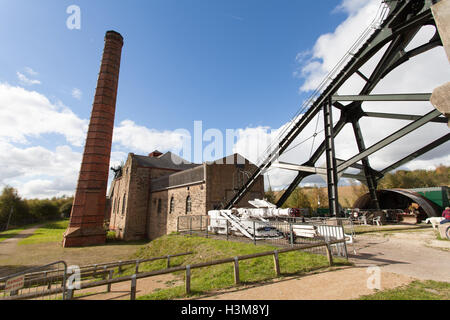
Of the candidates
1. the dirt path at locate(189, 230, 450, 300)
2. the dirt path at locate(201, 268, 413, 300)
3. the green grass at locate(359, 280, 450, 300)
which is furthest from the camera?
the dirt path at locate(189, 230, 450, 300)

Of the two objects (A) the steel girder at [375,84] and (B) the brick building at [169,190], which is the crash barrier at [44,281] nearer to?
(B) the brick building at [169,190]

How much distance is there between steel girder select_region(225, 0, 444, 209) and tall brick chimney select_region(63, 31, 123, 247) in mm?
17509

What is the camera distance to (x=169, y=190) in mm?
24703

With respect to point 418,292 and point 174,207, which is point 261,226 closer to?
point 418,292

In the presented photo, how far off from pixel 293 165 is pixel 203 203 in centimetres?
844

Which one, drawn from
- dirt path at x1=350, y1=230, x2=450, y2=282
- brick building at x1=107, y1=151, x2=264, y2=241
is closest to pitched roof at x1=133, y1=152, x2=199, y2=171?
brick building at x1=107, y1=151, x2=264, y2=241

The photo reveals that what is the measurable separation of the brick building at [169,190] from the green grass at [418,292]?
14068 millimetres

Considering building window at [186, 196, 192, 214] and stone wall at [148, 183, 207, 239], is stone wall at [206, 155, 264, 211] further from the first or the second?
building window at [186, 196, 192, 214]

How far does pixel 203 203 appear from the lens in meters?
18.6

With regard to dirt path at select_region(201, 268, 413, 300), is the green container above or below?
above

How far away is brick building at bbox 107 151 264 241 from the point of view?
19.1 meters

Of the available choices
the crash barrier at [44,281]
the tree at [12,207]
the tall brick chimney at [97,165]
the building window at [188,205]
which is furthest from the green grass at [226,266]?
the tree at [12,207]

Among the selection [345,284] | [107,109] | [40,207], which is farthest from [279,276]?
[40,207]
